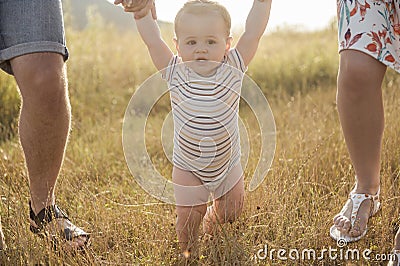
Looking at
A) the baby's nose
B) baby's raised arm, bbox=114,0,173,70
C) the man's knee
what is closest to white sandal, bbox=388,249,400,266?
the baby's nose

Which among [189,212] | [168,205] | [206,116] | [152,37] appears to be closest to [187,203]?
[189,212]

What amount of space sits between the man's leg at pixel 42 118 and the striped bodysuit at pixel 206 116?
50cm

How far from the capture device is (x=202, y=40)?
8.61 feet

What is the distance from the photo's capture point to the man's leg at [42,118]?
2613 millimetres

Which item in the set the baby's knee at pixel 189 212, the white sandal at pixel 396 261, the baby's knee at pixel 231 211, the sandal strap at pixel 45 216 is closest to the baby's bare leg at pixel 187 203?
the baby's knee at pixel 189 212

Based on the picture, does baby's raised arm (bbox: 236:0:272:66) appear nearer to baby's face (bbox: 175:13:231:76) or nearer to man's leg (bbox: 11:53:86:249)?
baby's face (bbox: 175:13:231:76)

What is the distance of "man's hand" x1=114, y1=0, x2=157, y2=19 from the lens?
2.63 m

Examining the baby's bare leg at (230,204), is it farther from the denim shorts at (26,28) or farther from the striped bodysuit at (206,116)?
the denim shorts at (26,28)

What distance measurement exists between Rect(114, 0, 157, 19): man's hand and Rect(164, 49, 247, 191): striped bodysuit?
0.26 m

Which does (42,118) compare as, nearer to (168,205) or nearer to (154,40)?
(154,40)

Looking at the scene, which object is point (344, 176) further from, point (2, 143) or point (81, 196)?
point (2, 143)

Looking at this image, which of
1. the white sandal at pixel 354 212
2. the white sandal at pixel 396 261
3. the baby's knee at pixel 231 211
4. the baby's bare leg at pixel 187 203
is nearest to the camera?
the white sandal at pixel 396 261

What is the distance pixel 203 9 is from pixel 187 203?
84cm

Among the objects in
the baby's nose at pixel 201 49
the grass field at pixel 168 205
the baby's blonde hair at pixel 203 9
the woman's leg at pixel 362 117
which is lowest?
the grass field at pixel 168 205
